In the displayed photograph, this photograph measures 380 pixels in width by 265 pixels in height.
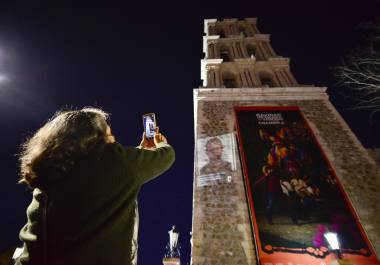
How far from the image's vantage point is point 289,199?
7.19 metres

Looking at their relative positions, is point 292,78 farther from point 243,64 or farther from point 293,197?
point 293,197

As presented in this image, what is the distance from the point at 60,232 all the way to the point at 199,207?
6.53 m

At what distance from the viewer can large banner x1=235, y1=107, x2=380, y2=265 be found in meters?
6.13

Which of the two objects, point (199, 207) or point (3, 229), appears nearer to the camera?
point (199, 207)

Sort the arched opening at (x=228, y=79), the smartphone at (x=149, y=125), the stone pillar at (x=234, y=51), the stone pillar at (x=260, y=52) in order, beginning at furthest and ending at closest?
the stone pillar at (x=234, y=51)
the stone pillar at (x=260, y=52)
the arched opening at (x=228, y=79)
the smartphone at (x=149, y=125)

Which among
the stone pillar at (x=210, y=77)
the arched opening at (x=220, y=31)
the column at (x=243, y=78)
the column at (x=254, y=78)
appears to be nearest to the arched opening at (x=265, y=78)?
the column at (x=254, y=78)

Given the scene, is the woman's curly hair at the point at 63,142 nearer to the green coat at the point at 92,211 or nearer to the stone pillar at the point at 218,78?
the green coat at the point at 92,211

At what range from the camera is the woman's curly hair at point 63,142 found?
1276mm

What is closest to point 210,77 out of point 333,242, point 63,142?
point 333,242

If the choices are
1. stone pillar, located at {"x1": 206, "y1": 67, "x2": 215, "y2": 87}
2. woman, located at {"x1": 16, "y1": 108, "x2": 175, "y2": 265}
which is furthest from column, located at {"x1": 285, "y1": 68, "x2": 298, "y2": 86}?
woman, located at {"x1": 16, "y1": 108, "x2": 175, "y2": 265}

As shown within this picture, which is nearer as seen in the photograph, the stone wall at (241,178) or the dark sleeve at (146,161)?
the dark sleeve at (146,161)

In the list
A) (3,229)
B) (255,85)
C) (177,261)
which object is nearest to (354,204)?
(177,261)

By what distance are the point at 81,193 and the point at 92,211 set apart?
0.11 meters

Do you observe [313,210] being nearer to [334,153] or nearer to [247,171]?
[247,171]
